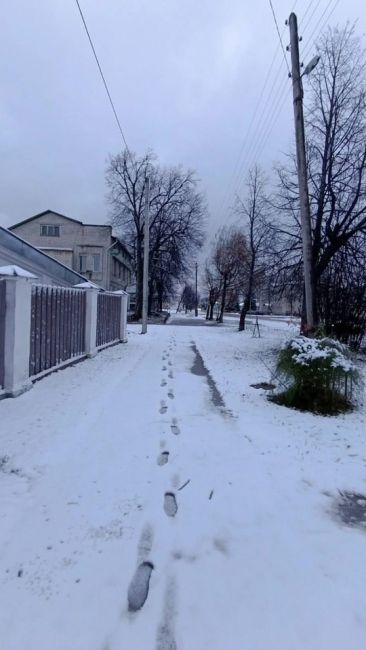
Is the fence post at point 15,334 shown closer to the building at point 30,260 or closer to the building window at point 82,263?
the building at point 30,260

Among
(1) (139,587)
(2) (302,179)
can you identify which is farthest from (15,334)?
(2) (302,179)

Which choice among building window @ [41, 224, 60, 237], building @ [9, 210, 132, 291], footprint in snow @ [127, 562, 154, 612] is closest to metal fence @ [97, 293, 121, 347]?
footprint in snow @ [127, 562, 154, 612]

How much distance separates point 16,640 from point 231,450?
2.76 meters

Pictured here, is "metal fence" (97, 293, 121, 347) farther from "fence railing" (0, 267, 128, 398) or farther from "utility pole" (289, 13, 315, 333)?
"utility pole" (289, 13, 315, 333)

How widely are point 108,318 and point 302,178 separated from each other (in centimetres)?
698

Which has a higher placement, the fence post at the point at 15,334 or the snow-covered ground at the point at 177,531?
the fence post at the point at 15,334

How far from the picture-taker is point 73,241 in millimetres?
38375

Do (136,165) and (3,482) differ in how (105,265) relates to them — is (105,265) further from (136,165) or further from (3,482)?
(3,482)

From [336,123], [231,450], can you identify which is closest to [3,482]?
[231,450]

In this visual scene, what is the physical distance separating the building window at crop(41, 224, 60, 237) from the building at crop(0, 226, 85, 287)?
22491 millimetres

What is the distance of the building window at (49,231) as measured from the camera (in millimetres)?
38031

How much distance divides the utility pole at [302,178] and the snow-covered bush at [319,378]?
9.08 feet

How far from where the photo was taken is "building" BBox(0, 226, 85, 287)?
40.2 ft

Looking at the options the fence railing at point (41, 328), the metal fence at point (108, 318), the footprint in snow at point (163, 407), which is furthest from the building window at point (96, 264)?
the footprint in snow at point (163, 407)
